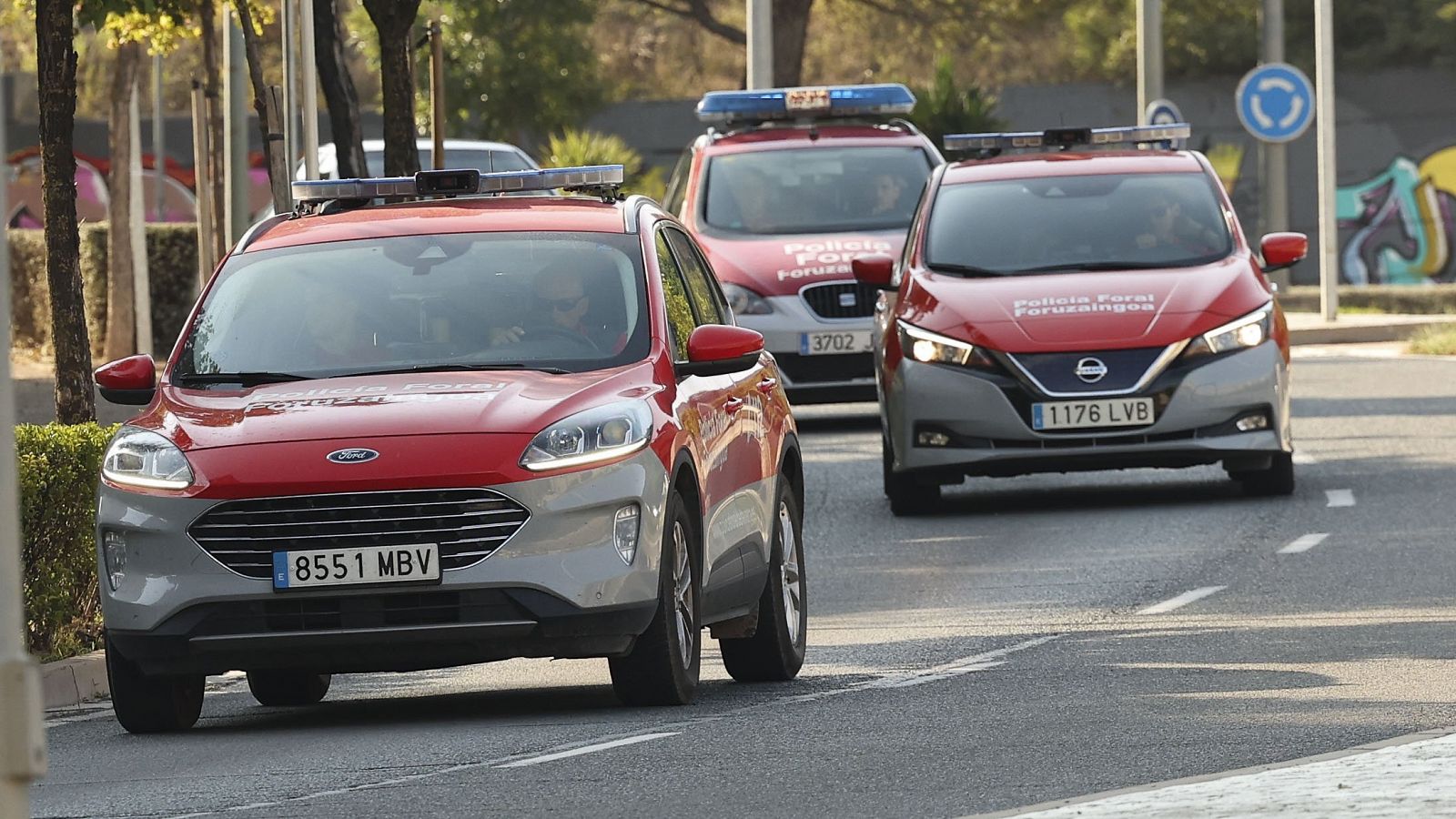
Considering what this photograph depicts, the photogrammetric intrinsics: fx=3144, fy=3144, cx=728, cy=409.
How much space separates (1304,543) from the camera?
46.3 ft

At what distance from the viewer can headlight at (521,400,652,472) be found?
350 inches

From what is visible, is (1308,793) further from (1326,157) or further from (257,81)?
(1326,157)

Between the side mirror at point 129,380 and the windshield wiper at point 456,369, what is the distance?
73cm

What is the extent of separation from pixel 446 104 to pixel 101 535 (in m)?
35.6

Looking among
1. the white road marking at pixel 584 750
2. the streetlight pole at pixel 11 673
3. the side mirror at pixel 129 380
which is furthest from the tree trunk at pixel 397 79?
the streetlight pole at pixel 11 673

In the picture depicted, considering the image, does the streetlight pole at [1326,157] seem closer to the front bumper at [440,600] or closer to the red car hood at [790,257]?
the red car hood at [790,257]

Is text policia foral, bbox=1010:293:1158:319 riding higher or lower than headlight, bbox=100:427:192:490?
lower

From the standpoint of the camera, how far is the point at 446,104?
44.4 meters

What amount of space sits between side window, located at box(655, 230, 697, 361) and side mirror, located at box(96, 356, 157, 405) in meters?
1.63

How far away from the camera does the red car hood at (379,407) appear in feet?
29.4

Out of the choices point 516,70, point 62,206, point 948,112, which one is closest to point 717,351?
point 62,206

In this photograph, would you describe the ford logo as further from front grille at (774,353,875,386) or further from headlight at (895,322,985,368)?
front grille at (774,353,875,386)

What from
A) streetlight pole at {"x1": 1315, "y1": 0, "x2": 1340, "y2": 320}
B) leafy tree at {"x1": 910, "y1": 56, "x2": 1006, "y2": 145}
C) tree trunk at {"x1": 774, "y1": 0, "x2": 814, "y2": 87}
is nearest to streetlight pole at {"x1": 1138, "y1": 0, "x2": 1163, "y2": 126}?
streetlight pole at {"x1": 1315, "y1": 0, "x2": 1340, "y2": 320}

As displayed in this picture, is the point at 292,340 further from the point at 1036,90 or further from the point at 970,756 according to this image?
the point at 1036,90
